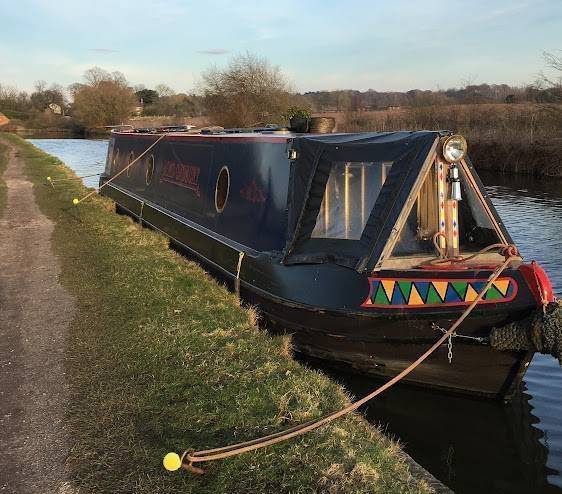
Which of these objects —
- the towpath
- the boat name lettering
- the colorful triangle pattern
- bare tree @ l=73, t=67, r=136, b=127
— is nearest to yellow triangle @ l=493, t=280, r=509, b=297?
the colorful triangle pattern

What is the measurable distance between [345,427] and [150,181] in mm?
8428

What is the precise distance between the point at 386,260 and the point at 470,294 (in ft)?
2.40

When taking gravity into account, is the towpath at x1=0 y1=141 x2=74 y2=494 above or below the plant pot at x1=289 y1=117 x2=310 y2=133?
below

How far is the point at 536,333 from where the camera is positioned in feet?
13.5

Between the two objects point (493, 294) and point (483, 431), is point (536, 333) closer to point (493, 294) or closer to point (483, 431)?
point (493, 294)

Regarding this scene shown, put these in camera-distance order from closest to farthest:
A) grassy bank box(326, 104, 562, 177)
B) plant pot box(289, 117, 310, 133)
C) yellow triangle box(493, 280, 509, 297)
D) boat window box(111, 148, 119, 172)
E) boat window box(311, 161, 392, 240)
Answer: yellow triangle box(493, 280, 509, 297), boat window box(311, 161, 392, 240), plant pot box(289, 117, 310, 133), boat window box(111, 148, 119, 172), grassy bank box(326, 104, 562, 177)

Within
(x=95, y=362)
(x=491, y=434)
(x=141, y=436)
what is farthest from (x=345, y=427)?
(x=95, y=362)

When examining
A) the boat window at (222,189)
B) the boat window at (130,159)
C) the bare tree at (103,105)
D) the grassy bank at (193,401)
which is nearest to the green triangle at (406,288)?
the grassy bank at (193,401)

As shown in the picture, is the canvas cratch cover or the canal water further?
the canvas cratch cover

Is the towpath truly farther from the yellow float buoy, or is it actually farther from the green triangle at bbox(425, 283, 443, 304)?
the green triangle at bbox(425, 283, 443, 304)

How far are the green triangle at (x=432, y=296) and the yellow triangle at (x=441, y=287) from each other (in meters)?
0.02

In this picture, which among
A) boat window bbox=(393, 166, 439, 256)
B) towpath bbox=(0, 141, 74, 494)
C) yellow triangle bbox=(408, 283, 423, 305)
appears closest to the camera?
towpath bbox=(0, 141, 74, 494)

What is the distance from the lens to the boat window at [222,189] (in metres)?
7.63

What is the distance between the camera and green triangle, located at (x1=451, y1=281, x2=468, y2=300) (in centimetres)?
440
